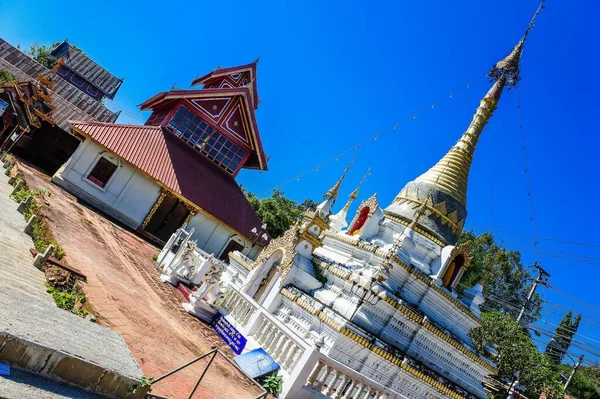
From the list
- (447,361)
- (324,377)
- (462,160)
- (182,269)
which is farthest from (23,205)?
(462,160)

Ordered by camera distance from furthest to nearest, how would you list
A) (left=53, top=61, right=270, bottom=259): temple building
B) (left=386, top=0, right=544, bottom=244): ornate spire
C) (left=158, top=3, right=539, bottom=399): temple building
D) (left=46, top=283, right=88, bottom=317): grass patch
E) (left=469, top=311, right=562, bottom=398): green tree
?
(left=469, top=311, right=562, bottom=398): green tree
(left=53, top=61, right=270, bottom=259): temple building
(left=386, top=0, right=544, bottom=244): ornate spire
(left=158, top=3, right=539, bottom=399): temple building
(left=46, top=283, right=88, bottom=317): grass patch

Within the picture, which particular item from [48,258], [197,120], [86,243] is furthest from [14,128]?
[48,258]

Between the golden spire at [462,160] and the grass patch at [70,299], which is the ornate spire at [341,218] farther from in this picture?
the grass patch at [70,299]

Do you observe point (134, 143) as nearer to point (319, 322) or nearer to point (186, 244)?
point (186, 244)

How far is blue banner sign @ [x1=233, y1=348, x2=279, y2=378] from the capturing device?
9.15 m

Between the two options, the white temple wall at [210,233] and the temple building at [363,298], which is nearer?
the temple building at [363,298]

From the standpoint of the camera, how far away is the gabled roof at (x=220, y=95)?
26.5 metres

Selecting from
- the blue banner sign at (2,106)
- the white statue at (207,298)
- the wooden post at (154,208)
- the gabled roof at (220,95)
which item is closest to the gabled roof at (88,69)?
the gabled roof at (220,95)

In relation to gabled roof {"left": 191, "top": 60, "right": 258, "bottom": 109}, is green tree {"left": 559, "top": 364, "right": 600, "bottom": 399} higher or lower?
lower

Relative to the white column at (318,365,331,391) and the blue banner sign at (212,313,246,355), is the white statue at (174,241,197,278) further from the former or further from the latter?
the white column at (318,365,331,391)

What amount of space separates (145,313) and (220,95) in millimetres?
20110

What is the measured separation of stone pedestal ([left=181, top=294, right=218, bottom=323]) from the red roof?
1178 centimetres

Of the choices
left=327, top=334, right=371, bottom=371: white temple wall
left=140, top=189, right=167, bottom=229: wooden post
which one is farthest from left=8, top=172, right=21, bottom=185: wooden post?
left=327, top=334, right=371, bottom=371: white temple wall

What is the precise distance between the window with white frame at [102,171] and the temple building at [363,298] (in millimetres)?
8673
